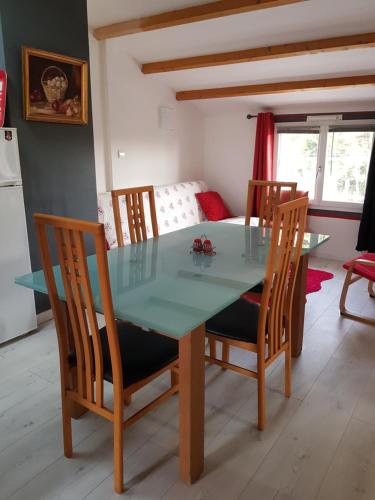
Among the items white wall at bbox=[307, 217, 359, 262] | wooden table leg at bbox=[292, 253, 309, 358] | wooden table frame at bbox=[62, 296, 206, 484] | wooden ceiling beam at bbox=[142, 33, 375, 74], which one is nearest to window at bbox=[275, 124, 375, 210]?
white wall at bbox=[307, 217, 359, 262]

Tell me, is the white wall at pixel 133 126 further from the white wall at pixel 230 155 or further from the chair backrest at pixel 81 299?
the chair backrest at pixel 81 299

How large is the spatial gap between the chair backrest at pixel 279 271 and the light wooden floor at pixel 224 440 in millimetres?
378

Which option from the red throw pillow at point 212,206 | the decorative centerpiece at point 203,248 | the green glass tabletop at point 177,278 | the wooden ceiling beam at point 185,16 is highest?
the wooden ceiling beam at point 185,16

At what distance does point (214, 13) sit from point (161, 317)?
2370 mm

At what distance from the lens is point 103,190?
13.0 feet

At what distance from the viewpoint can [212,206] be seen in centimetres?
494

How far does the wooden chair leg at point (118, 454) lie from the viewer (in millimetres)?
1446

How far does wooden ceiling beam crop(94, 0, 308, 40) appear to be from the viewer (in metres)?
2.51

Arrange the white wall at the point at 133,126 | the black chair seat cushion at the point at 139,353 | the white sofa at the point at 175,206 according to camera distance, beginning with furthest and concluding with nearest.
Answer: the white sofa at the point at 175,206, the white wall at the point at 133,126, the black chair seat cushion at the point at 139,353

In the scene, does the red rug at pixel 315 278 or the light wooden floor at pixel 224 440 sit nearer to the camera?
the light wooden floor at pixel 224 440

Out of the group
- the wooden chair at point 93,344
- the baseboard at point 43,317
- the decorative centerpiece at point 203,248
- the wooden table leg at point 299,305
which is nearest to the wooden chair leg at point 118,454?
the wooden chair at point 93,344

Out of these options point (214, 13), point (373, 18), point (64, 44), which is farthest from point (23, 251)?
point (373, 18)

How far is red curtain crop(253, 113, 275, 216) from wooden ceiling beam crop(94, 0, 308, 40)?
2012 mm

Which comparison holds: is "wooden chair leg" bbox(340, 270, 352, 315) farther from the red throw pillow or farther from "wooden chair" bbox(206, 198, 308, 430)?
the red throw pillow
